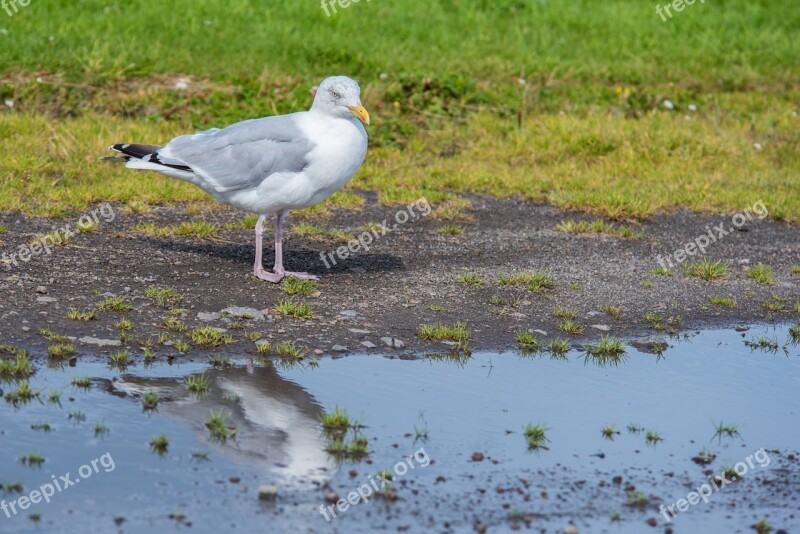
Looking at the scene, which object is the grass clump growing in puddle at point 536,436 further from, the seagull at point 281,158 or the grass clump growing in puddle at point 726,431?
the seagull at point 281,158

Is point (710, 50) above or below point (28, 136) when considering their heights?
above

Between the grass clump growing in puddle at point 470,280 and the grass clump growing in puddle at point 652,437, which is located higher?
the grass clump growing in puddle at point 652,437

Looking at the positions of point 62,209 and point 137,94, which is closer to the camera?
point 62,209

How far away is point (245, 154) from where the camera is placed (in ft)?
25.7

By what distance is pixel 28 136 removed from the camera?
11.1 metres

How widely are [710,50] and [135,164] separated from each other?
392 inches

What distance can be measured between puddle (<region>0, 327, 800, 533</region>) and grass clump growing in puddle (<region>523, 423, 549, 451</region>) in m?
0.04

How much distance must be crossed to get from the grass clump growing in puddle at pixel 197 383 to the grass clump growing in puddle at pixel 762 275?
4.62m

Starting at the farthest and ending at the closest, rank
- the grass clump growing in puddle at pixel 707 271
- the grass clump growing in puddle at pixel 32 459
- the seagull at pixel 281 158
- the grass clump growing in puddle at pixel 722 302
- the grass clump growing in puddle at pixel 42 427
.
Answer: the grass clump growing in puddle at pixel 707 271 < the grass clump growing in puddle at pixel 722 302 < the seagull at pixel 281 158 < the grass clump growing in puddle at pixel 42 427 < the grass clump growing in puddle at pixel 32 459

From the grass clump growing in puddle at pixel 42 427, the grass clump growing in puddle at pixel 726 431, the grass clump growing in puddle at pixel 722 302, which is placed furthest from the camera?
the grass clump growing in puddle at pixel 722 302

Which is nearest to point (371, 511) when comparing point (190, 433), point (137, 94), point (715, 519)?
point (190, 433)

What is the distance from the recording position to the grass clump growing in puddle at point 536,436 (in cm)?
547

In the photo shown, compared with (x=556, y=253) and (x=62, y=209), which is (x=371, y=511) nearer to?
(x=556, y=253)

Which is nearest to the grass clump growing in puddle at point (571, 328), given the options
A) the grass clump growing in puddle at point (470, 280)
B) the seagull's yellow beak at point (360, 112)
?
the grass clump growing in puddle at point (470, 280)
